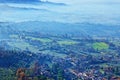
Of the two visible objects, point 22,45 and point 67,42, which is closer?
point 22,45

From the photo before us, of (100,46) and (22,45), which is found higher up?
(22,45)

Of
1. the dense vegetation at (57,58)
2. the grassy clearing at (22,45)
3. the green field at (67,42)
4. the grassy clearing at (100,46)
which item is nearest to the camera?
the dense vegetation at (57,58)

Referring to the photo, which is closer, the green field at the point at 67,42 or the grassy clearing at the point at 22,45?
the grassy clearing at the point at 22,45

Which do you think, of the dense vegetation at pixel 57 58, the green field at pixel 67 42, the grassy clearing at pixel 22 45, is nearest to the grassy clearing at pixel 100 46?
the dense vegetation at pixel 57 58

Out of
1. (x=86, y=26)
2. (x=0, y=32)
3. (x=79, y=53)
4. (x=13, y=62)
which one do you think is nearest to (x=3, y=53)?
(x=13, y=62)

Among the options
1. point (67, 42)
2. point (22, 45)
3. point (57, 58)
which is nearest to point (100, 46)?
point (67, 42)

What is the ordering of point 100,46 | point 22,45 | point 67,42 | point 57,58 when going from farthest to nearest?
point 67,42 → point 100,46 → point 22,45 → point 57,58

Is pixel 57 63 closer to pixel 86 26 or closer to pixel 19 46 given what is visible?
pixel 19 46

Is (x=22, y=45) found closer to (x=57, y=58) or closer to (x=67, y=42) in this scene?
(x=67, y=42)

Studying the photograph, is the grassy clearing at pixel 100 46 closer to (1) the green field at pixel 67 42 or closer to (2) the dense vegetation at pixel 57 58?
(2) the dense vegetation at pixel 57 58

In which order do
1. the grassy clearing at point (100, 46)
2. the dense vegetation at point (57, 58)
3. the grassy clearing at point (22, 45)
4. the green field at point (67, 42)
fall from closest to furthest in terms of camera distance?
1. the dense vegetation at point (57, 58)
2. the grassy clearing at point (22, 45)
3. the grassy clearing at point (100, 46)
4. the green field at point (67, 42)

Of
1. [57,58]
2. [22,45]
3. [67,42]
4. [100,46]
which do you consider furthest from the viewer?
[67,42]
